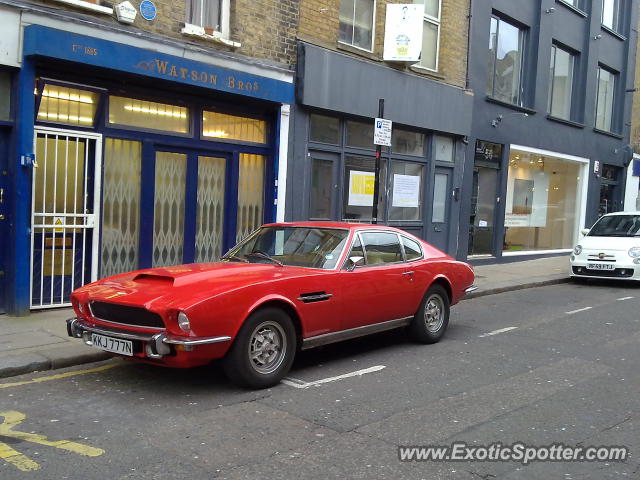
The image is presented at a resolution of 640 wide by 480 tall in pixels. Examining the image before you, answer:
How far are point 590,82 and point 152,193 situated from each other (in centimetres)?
1594

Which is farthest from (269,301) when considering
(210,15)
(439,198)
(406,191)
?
(439,198)

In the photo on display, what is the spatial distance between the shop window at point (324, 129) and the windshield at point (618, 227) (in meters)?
6.72

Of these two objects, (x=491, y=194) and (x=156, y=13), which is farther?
(x=491, y=194)

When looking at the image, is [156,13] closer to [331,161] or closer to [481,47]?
[331,161]

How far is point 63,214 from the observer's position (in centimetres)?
861

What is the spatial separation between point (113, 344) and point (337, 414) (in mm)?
2000

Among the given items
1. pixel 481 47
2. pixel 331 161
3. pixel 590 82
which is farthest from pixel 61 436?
pixel 590 82

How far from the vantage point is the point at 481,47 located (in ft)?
50.9

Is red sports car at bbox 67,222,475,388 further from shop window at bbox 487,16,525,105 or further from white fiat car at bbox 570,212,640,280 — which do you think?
shop window at bbox 487,16,525,105

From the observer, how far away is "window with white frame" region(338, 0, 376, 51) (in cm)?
1249

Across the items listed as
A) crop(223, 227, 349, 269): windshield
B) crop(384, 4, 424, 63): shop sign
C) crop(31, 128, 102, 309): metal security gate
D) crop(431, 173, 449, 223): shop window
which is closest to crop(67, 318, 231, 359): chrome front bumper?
crop(223, 227, 349, 269): windshield

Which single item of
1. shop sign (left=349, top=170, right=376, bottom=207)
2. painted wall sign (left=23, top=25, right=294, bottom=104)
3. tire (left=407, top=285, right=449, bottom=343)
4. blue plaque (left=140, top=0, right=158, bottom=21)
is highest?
blue plaque (left=140, top=0, right=158, bottom=21)

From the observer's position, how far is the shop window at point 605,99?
69.3 feet

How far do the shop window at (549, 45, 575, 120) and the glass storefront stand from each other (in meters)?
1.57
